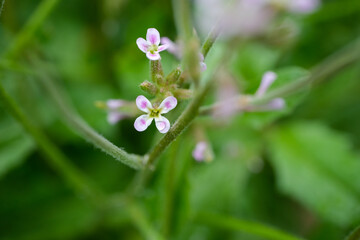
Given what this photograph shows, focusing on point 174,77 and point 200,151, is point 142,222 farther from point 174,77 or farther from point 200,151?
point 174,77

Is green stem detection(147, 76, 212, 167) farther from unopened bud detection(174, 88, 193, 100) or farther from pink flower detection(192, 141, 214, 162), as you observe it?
pink flower detection(192, 141, 214, 162)

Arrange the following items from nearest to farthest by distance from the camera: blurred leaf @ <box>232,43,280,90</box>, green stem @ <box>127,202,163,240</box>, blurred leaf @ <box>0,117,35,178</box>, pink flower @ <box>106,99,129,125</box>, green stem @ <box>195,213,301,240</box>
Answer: pink flower @ <box>106,99,129,125</box>
green stem @ <box>195,213,301,240</box>
green stem @ <box>127,202,163,240</box>
blurred leaf @ <box>0,117,35,178</box>
blurred leaf @ <box>232,43,280,90</box>

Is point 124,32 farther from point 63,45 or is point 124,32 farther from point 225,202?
point 225,202

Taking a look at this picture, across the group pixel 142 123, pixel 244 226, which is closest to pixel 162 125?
pixel 142 123

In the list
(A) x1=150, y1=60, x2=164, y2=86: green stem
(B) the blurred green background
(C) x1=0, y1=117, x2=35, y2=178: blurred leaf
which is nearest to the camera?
(A) x1=150, y1=60, x2=164, y2=86: green stem

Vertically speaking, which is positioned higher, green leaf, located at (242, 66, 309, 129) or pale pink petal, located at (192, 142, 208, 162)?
green leaf, located at (242, 66, 309, 129)

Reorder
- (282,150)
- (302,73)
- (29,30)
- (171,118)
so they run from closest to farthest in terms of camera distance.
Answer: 1. (171,118)
2. (302,73)
3. (29,30)
4. (282,150)

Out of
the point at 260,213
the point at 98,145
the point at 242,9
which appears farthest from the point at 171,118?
the point at 260,213

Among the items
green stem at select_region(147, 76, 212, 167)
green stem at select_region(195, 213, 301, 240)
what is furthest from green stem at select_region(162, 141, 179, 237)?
green stem at select_region(147, 76, 212, 167)
